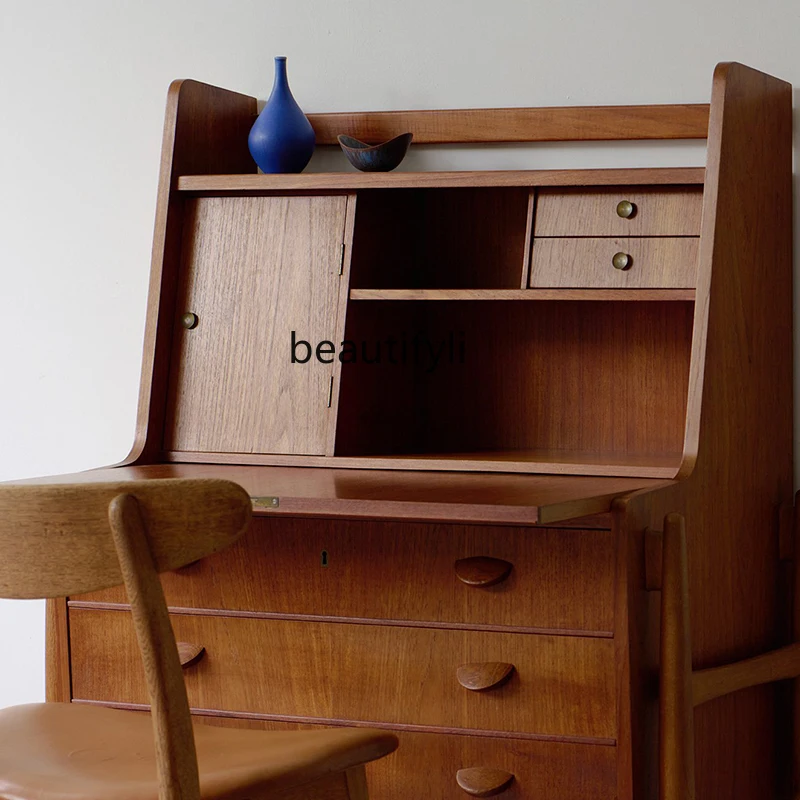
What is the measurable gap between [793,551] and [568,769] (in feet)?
2.12

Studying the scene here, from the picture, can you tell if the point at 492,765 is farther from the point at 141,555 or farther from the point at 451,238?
the point at 451,238

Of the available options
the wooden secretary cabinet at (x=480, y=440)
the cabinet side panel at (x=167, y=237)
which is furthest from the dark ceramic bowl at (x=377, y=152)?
the cabinet side panel at (x=167, y=237)

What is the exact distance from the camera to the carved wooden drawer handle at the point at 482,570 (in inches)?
68.7

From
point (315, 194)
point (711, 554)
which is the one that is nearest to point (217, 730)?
point (711, 554)

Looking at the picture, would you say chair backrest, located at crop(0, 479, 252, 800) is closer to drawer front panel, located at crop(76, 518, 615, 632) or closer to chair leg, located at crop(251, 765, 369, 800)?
chair leg, located at crop(251, 765, 369, 800)

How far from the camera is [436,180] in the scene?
6.75 ft

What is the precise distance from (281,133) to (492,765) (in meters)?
1.17

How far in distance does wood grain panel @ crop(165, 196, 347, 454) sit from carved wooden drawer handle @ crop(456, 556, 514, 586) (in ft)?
1.33

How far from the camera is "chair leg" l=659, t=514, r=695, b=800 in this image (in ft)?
5.51

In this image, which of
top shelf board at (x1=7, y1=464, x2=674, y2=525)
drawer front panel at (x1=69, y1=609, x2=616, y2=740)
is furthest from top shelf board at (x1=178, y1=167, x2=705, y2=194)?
drawer front panel at (x1=69, y1=609, x2=616, y2=740)

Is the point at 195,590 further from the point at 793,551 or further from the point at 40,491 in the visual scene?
the point at 793,551

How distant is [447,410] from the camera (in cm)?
239

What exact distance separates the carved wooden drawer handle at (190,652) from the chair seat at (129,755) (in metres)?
0.22

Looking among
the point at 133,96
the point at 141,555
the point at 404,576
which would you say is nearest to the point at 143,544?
the point at 141,555
